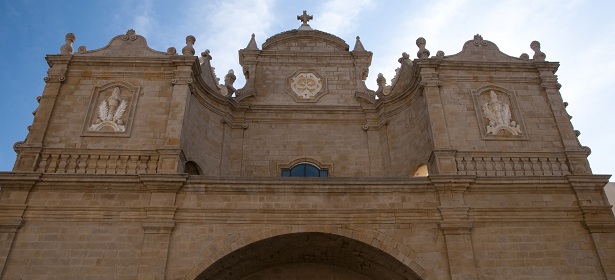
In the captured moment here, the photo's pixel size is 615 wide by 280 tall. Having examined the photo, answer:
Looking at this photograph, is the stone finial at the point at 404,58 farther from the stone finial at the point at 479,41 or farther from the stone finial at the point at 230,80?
the stone finial at the point at 230,80

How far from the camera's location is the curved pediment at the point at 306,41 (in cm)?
1817

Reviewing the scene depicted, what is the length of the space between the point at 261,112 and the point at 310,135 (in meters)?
1.76

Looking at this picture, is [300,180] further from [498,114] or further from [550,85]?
[550,85]

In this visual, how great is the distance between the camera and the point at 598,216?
1183 centimetres

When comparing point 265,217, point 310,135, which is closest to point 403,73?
point 310,135

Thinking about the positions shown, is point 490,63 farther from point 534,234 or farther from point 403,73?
point 534,234

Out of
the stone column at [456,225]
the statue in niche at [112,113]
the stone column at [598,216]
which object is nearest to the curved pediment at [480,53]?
the stone column at [598,216]

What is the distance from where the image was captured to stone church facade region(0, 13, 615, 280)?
11234 mm

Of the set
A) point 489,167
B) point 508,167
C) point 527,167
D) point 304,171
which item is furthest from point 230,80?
point 527,167

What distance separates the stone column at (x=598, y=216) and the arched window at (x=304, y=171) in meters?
6.55

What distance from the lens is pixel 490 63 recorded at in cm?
1491

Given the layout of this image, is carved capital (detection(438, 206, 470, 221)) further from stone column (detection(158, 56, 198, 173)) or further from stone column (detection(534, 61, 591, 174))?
stone column (detection(158, 56, 198, 173))

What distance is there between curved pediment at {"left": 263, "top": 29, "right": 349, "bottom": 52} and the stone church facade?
2.91 metres

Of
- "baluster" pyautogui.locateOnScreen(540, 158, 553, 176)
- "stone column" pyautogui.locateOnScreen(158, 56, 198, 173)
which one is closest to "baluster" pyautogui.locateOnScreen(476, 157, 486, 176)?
"baluster" pyautogui.locateOnScreen(540, 158, 553, 176)
